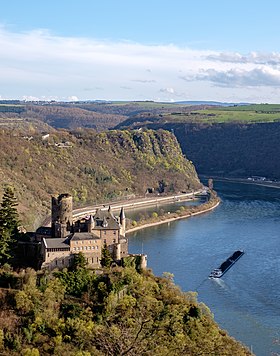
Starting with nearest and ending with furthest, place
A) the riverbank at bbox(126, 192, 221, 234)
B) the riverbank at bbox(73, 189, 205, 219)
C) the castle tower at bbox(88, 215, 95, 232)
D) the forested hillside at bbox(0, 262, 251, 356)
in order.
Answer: the forested hillside at bbox(0, 262, 251, 356), the castle tower at bbox(88, 215, 95, 232), the riverbank at bbox(126, 192, 221, 234), the riverbank at bbox(73, 189, 205, 219)

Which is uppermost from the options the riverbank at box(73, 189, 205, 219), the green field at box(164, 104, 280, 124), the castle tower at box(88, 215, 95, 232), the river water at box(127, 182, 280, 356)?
the green field at box(164, 104, 280, 124)

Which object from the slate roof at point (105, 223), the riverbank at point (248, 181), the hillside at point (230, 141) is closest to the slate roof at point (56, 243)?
the slate roof at point (105, 223)

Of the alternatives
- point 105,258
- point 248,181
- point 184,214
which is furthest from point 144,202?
point 105,258

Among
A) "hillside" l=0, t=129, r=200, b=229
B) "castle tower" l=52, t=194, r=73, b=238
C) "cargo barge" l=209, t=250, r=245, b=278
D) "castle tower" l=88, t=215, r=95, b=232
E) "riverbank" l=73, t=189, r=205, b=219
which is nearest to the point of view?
"castle tower" l=88, t=215, r=95, b=232

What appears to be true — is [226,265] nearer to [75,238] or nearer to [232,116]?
[75,238]

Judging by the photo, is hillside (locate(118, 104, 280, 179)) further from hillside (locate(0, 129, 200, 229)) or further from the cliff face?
hillside (locate(0, 129, 200, 229))

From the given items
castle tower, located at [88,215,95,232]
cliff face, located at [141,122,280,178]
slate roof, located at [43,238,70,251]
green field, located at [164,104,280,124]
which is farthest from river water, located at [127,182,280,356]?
green field, located at [164,104,280,124]

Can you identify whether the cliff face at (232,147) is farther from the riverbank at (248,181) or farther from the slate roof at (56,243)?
the slate roof at (56,243)
